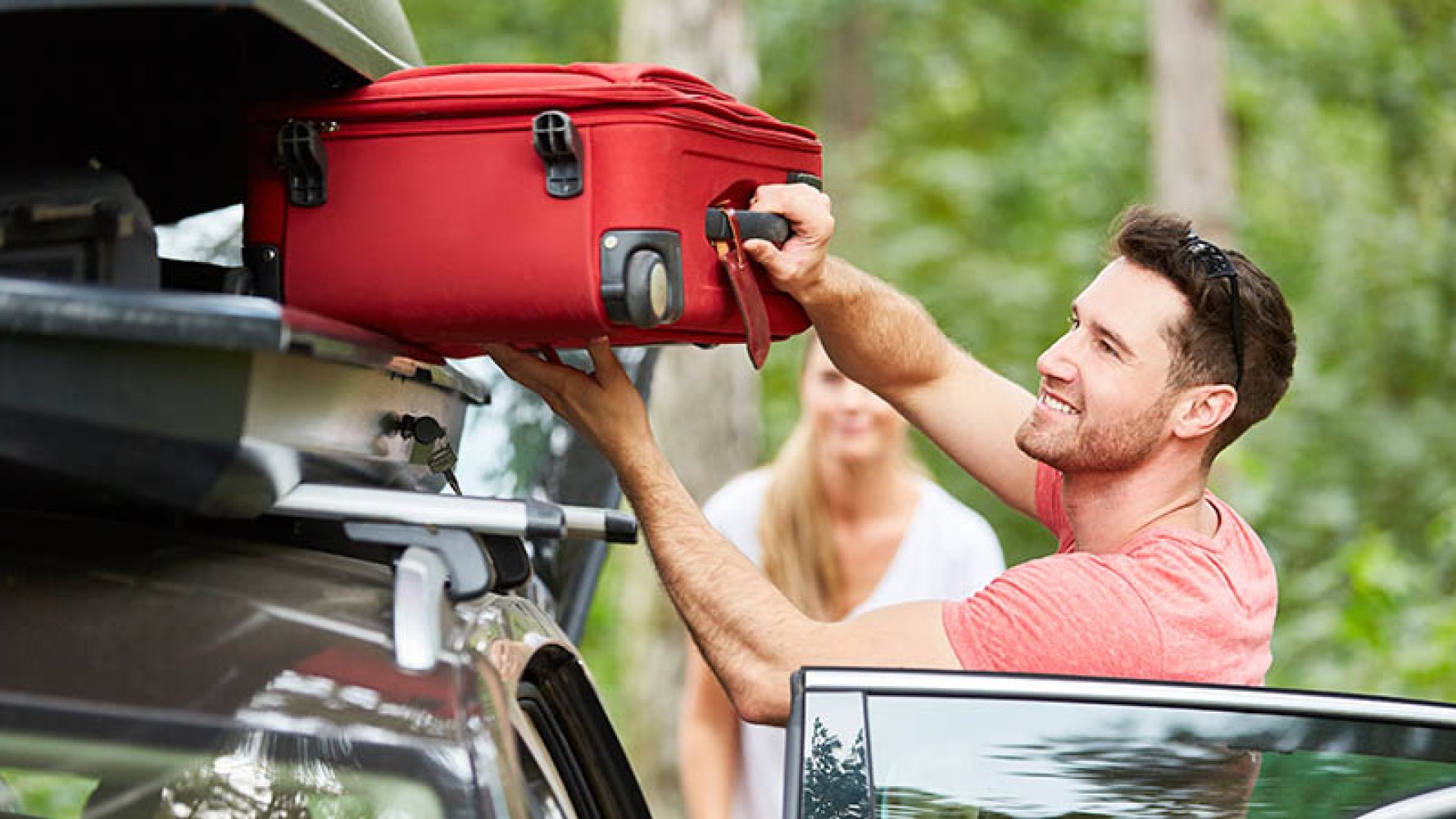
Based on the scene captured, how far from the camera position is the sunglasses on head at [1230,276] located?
272 centimetres

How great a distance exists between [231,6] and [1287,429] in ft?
38.9

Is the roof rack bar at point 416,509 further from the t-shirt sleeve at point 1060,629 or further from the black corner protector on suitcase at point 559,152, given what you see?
the t-shirt sleeve at point 1060,629

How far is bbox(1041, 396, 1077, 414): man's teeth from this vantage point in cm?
275

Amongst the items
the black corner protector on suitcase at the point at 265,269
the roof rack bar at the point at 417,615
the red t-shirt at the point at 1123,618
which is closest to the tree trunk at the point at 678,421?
the red t-shirt at the point at 1123,618

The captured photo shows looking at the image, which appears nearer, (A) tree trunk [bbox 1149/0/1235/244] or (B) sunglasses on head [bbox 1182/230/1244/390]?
(B) sunglasses on head [bbox 1182/230/1244/390]

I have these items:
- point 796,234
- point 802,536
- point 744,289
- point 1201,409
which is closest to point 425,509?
point 744,289

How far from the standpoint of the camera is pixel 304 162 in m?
2.22

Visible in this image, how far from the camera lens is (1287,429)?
1276 centimetres

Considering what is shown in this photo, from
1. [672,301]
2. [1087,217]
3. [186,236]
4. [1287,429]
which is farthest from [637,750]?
[1087,217]

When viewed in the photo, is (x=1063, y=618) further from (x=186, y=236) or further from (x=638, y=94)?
(x=186, y=236)

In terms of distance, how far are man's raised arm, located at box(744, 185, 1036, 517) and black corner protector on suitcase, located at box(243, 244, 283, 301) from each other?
918 millimetres

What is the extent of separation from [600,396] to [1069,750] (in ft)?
2.97

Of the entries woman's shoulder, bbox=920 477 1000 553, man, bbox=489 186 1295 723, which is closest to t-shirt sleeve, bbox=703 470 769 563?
woman's shoulder, bbox=920 477 1000 553

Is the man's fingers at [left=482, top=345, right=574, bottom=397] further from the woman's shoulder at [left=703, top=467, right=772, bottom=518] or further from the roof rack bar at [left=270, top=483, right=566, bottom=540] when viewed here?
the woman's shoulder at [left=703, top=467, right=772, bottom=518]
